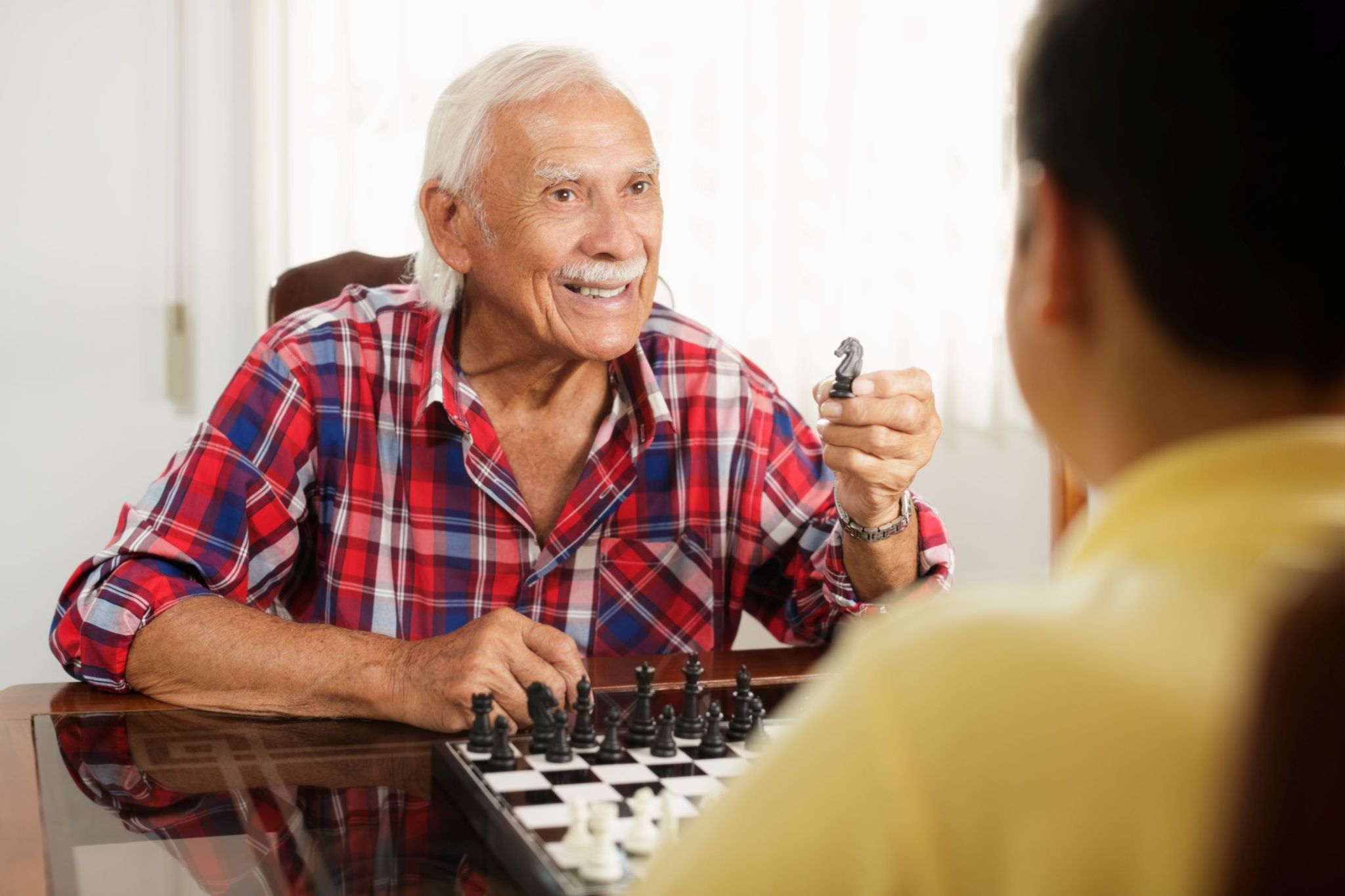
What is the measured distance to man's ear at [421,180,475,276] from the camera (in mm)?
1992

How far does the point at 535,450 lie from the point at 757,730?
0.80 metres

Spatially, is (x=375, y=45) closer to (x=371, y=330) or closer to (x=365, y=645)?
(x=371, y=330)

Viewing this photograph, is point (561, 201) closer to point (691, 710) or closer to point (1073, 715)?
point (691, 710)

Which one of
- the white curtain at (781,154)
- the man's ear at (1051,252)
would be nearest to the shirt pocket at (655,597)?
the man's ear at (1051,252)

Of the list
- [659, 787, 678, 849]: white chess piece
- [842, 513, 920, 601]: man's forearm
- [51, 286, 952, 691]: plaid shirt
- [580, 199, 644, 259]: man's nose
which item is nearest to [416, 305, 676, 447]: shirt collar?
[51, 286, 952, 691]: plaid shirt

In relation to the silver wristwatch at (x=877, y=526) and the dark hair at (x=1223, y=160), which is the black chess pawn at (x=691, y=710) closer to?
the silver wristwatch at (x=877, y=526)

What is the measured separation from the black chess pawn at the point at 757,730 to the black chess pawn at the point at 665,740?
0.07m

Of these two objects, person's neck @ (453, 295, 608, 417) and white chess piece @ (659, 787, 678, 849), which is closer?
white chess piece @ (659, 787, 678, 849)

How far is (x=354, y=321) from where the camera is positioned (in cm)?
193

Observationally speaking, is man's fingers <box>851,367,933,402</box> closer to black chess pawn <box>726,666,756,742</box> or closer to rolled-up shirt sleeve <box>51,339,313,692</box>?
black chess pawn <box>726,666,756,742</box>

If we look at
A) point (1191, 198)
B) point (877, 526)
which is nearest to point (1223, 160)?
point (1191, 198)

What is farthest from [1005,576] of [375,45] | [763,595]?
[375,45]

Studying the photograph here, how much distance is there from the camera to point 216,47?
3305 mm

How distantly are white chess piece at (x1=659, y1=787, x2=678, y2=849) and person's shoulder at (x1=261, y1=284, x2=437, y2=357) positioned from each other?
110 centimetres
